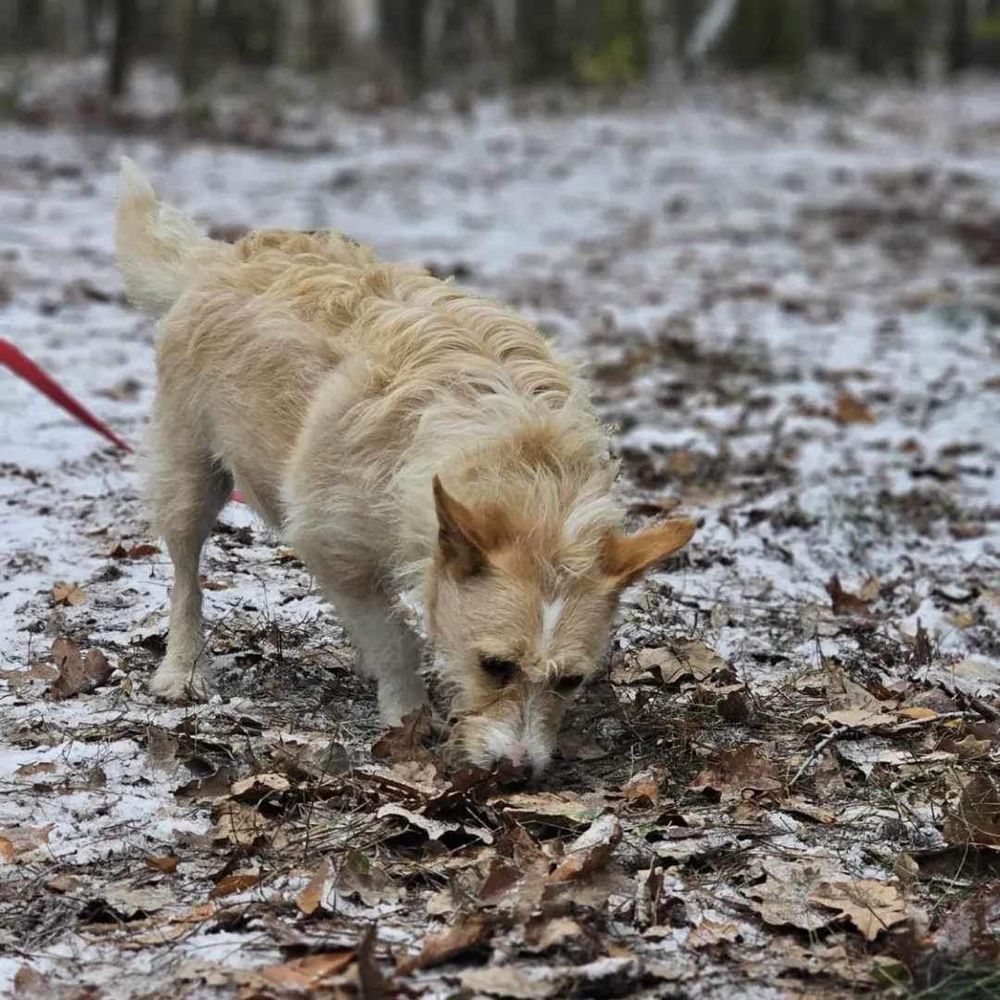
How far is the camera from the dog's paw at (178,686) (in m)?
5.01

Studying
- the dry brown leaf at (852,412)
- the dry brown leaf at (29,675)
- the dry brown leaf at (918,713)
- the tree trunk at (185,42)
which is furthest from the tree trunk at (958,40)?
the dry brown leaf at (29,675)

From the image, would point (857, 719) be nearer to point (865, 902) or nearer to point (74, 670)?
point (865, 902)

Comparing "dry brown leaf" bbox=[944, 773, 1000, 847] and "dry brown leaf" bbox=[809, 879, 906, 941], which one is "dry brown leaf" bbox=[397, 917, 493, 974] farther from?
"dry brown leaf" bbox=[944, 773, 1000, 847]

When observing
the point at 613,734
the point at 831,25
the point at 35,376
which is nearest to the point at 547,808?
the point at 613,734

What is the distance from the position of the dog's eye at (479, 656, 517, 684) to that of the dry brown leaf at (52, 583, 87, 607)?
2.21 m

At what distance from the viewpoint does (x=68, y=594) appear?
570 cm

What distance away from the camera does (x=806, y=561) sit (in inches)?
271

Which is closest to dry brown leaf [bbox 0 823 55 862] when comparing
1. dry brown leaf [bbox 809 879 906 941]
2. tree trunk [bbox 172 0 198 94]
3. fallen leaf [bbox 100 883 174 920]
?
fallen leaf [bbox 100 883 174 920]

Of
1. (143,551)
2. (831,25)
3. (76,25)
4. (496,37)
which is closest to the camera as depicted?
(143,551)

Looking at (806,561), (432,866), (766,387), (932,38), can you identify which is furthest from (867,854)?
(932,38)

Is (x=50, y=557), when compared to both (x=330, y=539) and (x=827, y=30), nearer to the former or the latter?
(x=330, y=539)

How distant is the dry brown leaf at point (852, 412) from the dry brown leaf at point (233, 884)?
6505 mm

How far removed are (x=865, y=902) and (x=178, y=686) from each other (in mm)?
2526

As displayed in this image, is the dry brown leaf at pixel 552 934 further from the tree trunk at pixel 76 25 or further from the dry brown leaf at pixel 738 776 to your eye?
the tree trunk at pixel 76 25
